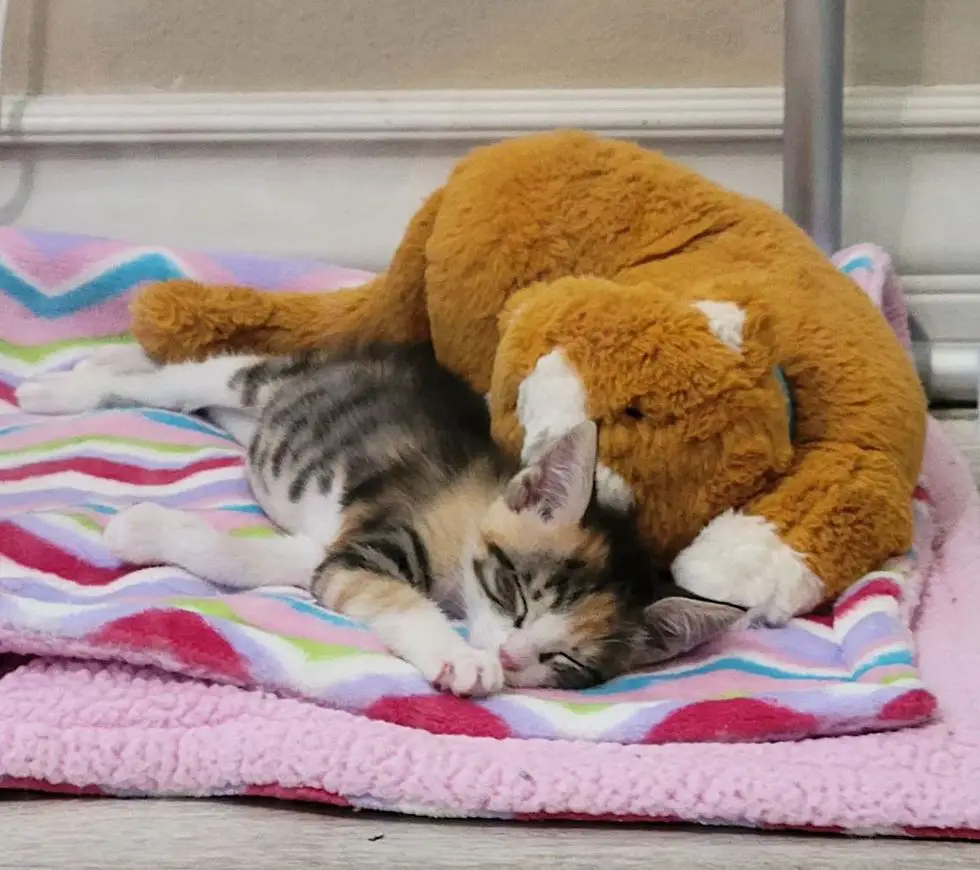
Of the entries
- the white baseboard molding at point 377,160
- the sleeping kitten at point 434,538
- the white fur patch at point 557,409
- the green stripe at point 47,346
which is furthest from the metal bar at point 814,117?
the green stripe at point 47,346

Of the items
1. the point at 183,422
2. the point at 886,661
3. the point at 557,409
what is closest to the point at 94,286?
the point at 183,422

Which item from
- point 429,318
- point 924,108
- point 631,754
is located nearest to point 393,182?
point 429,318

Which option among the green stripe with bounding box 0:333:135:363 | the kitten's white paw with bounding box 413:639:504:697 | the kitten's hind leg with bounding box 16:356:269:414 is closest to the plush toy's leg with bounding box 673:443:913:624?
the kitten's white paw with bounding box 413:639:504:697

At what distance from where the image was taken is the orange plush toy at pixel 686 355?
0.92 meters

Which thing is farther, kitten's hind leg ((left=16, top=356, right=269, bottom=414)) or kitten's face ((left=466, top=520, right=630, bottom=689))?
kitten's hind leg ((left=16, top=356, right=269, bottom=414))

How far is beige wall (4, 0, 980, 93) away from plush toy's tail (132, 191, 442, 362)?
444 mm

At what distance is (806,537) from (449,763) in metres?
0.39

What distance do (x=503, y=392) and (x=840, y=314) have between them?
1.10ft

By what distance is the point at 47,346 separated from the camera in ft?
4.93

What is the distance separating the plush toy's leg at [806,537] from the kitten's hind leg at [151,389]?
0.63 m

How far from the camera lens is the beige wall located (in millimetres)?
1565

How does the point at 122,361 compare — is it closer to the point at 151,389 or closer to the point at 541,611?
the point at 151,389

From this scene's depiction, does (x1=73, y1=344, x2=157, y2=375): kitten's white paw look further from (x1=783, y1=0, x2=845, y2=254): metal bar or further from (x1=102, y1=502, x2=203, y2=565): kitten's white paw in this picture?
(x1=783, y1=0, x2=845, y2=254): metal bar

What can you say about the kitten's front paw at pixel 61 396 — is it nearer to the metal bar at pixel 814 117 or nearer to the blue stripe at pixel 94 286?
the blue stripe at pixel 94 286
